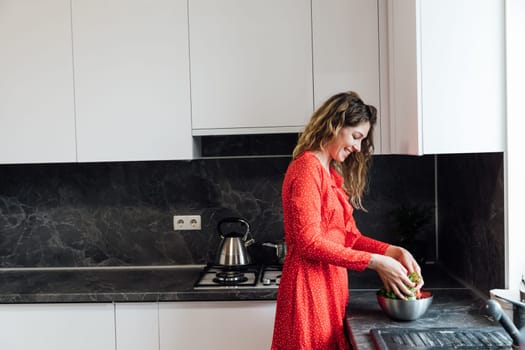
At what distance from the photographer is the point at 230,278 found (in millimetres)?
2600

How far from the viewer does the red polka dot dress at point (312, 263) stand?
6.54ft

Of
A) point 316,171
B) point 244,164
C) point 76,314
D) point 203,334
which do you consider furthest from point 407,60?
point 76,314

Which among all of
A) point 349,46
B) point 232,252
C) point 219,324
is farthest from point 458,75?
point 219,324

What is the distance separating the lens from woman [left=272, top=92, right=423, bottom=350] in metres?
1.99

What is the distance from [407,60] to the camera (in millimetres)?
2244

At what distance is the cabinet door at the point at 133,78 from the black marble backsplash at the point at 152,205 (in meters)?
0.39

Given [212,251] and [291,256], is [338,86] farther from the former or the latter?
[212,251]

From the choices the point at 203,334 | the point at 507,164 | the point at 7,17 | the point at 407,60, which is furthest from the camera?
the point at 7,17

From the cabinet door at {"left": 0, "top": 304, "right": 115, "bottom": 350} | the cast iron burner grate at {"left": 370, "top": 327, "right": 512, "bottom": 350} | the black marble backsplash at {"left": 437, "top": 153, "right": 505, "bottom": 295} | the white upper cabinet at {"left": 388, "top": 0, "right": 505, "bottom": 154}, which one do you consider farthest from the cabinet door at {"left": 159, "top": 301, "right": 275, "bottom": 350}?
the white upper cabinet at {"left": 388, "top": 0, "right": 505, "bottom": 154}

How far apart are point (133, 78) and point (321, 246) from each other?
3.99ft

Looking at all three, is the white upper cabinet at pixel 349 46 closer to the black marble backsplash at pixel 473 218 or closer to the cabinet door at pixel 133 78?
the black marble backsplash at pixel 473 218

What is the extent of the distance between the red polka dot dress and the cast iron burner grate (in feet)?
0.74

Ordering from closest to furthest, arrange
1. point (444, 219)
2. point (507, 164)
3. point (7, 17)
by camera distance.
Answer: point (507, 164)
point (7, 17)
point (444, 219)

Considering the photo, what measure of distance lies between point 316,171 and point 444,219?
1062 mm
